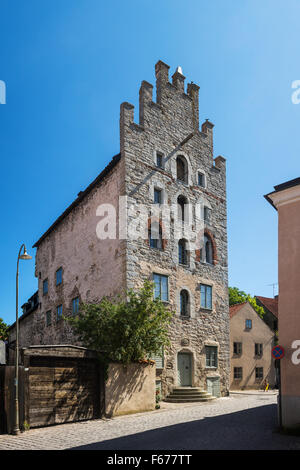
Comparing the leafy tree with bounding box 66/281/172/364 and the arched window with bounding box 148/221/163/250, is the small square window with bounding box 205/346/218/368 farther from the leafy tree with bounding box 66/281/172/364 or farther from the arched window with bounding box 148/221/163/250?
the leafy tree with bounding box 66/281/172/364

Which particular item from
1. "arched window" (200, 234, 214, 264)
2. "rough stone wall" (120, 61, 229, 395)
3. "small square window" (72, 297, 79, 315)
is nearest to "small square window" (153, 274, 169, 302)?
"rough stone wall" (120, 61, 229, 395)

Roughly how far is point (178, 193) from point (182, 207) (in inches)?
34.6

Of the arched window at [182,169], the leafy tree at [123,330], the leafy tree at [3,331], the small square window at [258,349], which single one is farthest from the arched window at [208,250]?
the leafy tree at [3,331]

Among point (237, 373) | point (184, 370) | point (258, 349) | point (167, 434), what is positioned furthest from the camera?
point (258, 349)

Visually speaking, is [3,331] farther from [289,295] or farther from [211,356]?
[289,295]

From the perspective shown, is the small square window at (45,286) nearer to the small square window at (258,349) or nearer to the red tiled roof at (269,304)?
the small square window at (258,349)

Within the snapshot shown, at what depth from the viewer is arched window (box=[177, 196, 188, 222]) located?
23375 mm

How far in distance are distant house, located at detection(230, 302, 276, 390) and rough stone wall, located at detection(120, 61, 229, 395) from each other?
8807 mm

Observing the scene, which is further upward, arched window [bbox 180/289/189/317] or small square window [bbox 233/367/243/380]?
arched window [bbox 180/289/189/317]

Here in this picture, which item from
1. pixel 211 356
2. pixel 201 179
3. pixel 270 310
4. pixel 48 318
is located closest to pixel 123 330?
pixel 211 356

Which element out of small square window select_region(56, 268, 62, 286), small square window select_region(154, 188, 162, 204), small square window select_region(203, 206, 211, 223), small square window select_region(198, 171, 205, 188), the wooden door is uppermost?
small square window select_region(198, 171, 205, 188)

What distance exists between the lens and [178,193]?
23.4m

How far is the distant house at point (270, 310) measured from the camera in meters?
41.4

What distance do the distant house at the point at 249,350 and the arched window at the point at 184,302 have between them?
36.6 feet
